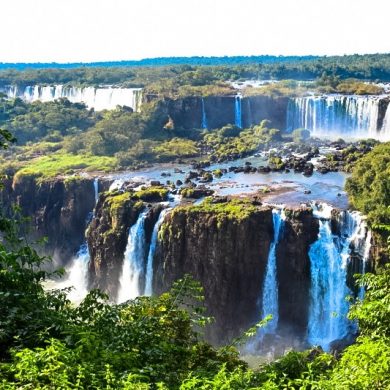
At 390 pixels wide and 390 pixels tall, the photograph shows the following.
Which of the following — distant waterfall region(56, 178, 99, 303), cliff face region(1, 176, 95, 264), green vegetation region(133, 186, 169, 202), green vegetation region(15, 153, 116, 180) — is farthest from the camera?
green vegetation region(15, 153, 116, 180)

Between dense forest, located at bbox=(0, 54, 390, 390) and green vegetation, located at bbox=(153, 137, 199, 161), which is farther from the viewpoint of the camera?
green vegetation, located at bbox=(153, 137, 199, 161)

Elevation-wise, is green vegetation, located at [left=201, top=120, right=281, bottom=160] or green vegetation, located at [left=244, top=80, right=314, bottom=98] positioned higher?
green vegetation, located at [left=244, top=80, right=314, bottom=98]

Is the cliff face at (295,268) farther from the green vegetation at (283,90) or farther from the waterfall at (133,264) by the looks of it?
the green vegetation at (283,90)

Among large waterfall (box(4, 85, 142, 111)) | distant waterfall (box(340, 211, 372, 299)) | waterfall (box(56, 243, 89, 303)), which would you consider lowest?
waterfall (box(56, 243, 89, 303))

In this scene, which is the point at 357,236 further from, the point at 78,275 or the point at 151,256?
the point at 78,275

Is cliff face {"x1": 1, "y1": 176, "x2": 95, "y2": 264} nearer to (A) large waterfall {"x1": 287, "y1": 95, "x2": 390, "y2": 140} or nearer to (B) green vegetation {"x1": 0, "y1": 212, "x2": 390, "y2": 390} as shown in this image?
(A) large waterfall {"x1": 287, "y1": 95, "x2": 390, "y2": 140}

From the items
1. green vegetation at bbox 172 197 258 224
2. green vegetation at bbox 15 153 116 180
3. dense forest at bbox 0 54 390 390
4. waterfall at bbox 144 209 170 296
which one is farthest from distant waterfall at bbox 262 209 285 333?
green vegetation at bbox 15 153 116 180

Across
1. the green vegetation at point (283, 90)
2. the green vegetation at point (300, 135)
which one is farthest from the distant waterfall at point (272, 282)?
the green vegetation at point (283, 90)
